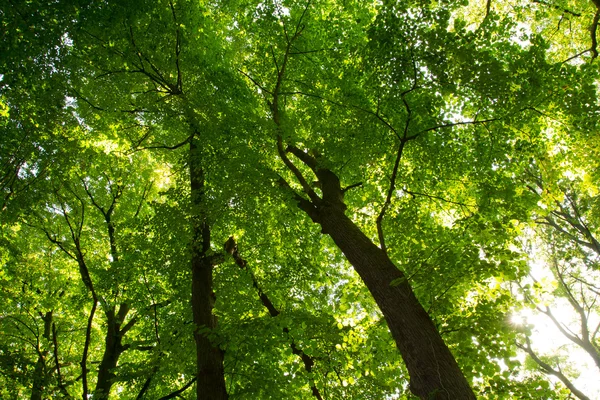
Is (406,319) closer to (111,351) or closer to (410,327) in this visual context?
(410,327)

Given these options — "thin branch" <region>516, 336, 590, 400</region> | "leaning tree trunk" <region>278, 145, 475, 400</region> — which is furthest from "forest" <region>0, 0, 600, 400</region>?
"thin branch" <region>516, 336, 590, 400</region>

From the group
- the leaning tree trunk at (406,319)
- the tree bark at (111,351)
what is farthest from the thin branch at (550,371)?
the tree bark at (111,351)

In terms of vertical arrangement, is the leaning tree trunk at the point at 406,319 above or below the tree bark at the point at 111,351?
below

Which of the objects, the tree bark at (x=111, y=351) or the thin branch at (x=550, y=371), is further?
the thin branch at (x=550, y=371)

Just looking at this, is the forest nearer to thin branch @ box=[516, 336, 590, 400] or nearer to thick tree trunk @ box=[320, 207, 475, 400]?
thick tree trunk @ box=[320, 207, 475, 400]

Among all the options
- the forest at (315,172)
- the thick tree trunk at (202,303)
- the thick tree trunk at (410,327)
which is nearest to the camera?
the thick tree trunk at (410,327)

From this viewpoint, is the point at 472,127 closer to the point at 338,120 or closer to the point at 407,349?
the point at 338,120

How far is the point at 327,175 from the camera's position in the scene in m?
7.20

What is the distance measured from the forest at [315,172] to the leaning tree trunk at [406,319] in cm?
2

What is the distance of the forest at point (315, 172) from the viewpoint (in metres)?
4.58

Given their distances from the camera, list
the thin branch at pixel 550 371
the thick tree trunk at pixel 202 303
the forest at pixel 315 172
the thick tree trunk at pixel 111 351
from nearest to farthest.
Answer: the forest at pixel 315 172
the thick tree trunk at pixel 202 303
the thick tree trunk at pixel 111 351
the thin branch at pixel 550 371

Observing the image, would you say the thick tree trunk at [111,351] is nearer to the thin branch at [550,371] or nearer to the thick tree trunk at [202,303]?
the thick tree trunk at [202,303]

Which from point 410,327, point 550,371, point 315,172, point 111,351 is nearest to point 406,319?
point 410,327

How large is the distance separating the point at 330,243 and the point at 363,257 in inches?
159
